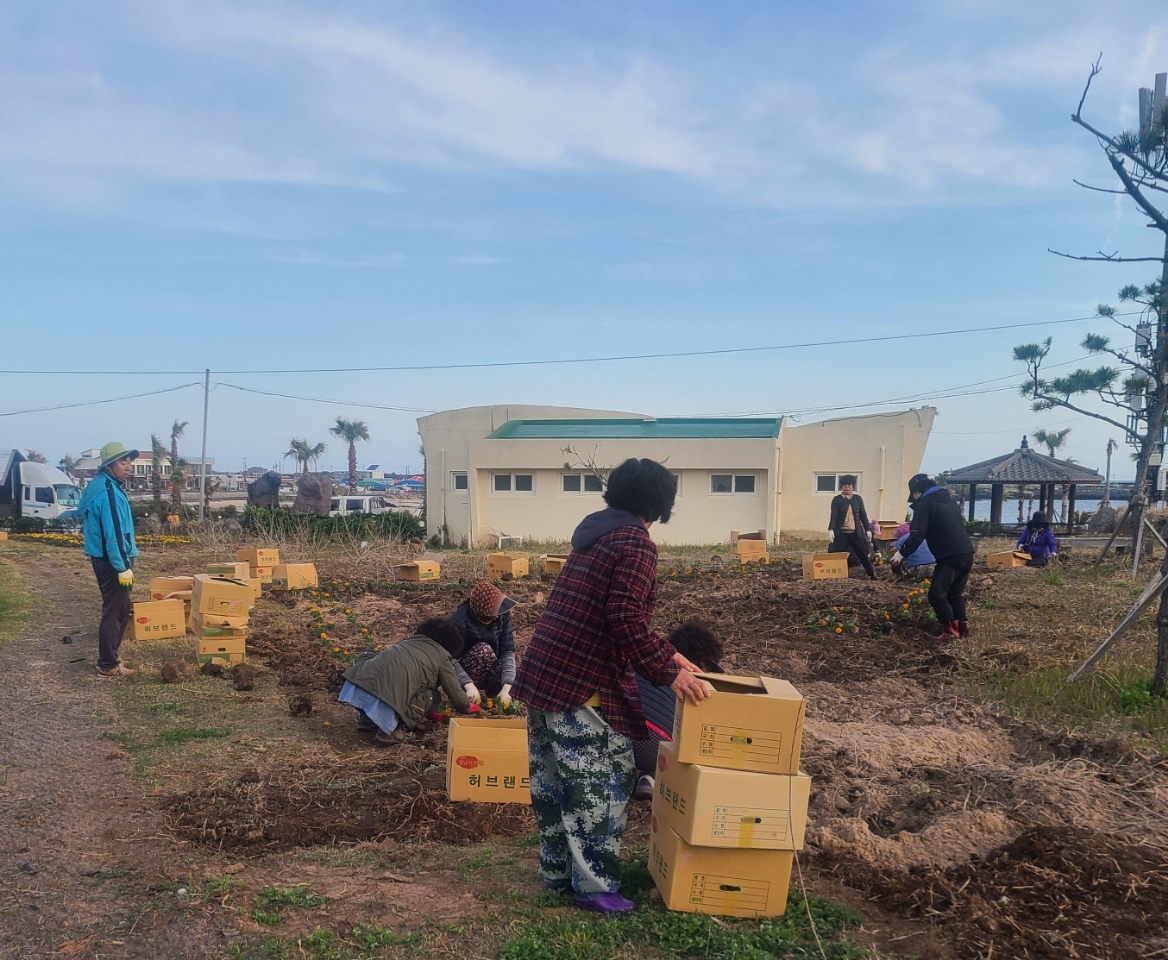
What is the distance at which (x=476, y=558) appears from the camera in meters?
19.5

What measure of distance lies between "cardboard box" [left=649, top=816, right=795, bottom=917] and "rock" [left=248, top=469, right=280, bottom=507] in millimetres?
32986

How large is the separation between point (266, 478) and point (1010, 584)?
28.5 metres

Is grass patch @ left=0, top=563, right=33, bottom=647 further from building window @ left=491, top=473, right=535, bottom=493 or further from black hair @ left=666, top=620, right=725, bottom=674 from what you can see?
building window @ left=491, top=473, right=535, bottom=493

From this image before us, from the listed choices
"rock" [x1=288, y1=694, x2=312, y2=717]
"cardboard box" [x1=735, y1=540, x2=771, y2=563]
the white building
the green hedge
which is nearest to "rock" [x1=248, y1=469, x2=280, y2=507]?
the green hedge

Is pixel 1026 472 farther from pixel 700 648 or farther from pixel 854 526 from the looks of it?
pixel 700 648

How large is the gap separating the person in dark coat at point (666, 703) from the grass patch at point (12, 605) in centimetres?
722

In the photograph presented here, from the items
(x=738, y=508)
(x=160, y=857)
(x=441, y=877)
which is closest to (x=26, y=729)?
(x=160, y=857)

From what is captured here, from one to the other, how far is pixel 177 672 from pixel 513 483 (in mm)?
17761

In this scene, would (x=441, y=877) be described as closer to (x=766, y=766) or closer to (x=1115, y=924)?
(x=766, y=766)

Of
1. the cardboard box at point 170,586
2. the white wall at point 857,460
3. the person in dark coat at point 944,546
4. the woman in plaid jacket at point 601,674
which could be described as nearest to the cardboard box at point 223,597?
the cardboard box at point 170,586

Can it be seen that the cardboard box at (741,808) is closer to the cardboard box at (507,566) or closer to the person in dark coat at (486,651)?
the person in dark coat at (486,651)

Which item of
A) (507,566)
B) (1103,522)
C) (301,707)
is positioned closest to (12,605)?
(507,566)

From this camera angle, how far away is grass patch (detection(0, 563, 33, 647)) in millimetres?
9424

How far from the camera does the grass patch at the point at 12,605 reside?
9.42m
